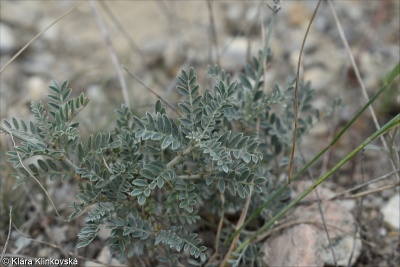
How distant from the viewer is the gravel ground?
2.74m

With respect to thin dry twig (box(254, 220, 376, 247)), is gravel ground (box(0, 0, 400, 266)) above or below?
above

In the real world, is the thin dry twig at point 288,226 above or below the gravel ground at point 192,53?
below

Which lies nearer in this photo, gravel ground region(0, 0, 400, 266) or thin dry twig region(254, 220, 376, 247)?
thin dry twig region(254, 220, 376, 247)

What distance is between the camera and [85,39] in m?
A: 3.54

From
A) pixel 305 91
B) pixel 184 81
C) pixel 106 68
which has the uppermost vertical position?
pixel 106 68

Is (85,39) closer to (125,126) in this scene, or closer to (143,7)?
→ (143,7)

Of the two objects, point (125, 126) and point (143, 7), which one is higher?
point (143, 7)

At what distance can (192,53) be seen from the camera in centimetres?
326

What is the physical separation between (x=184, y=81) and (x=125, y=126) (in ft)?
0.87

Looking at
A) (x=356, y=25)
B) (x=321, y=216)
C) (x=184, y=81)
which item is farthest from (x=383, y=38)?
(x=184, y=81)

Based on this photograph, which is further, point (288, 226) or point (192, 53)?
point (192, 53)

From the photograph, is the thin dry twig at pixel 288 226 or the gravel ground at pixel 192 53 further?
the gravel ground at pixel 192 53

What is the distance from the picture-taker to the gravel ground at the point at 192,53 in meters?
2.74

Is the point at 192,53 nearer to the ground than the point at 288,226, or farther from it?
farther from it
